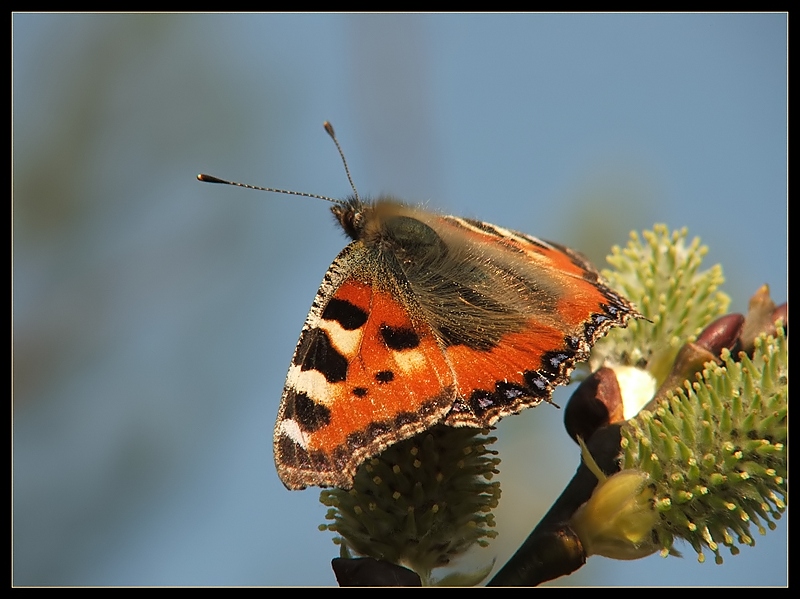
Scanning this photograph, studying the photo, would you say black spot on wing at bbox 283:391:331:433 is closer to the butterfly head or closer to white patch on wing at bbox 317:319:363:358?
white patch on wing at bbox 317:319:363:358

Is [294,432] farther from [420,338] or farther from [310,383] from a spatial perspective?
[420,338]

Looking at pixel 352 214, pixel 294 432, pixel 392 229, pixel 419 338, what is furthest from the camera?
pixel 352 214

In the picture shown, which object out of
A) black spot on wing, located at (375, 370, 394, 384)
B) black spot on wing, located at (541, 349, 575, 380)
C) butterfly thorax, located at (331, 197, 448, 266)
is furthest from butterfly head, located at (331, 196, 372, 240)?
black spot on wing, located at (541, 349, 575, 380)

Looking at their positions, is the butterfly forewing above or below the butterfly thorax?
below

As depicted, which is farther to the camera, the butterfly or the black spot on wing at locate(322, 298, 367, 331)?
the black spot on wing at locate(322, 298, 367, 331)

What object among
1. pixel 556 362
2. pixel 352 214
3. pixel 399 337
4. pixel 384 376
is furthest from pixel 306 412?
pixel 352 214

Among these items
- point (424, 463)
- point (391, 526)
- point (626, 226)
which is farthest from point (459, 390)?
point (626, 226)
